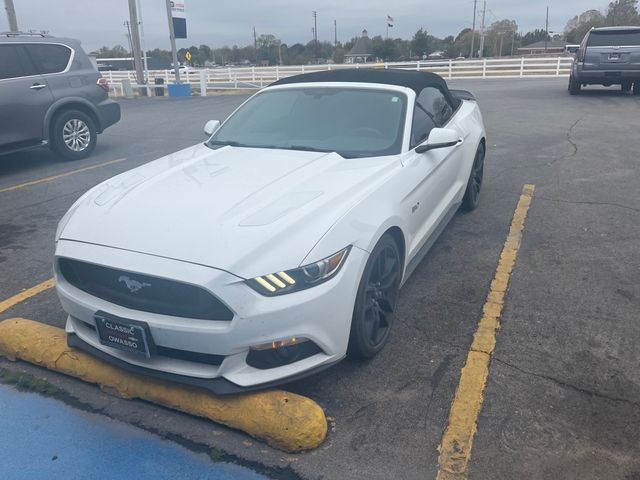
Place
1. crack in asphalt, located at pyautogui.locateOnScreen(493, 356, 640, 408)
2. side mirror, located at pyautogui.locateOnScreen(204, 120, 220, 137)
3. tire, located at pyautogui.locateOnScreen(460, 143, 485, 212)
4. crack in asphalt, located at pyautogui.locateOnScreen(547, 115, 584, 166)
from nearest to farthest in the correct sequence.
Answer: crack in asphalt, located at pyautogui.locateOnScreen(493, 356, 640, 408)
side mirror, located at pyautogui.locateOnScreen(204, 120, 220, 137)
tire, located at pyautogui.locateOnScreen(460, 143, 485, 212)
crack in asphalt, located at pyautogui.locateOnScreen(547, 115, 584, 166)

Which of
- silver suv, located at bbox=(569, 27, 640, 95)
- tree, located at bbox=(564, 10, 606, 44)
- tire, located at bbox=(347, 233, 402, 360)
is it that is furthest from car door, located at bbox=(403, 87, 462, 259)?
tree, located at bbox=(564, 10, 606, 44)

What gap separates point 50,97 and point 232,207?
6.58 meters

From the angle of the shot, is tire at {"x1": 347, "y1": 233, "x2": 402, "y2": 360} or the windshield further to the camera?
the windshield

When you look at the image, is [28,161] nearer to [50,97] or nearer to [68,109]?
[68,109]

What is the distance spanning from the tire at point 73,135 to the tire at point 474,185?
20.6 feet

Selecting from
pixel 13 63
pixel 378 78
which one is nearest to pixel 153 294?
pixel 378 78

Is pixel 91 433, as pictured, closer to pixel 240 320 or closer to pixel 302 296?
pixel 240 320

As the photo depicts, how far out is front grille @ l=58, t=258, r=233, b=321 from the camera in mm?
2484

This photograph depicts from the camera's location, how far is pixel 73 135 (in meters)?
8.62

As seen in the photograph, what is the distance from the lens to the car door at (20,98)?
7570 millimetres

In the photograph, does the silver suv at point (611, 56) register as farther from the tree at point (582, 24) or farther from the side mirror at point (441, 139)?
the tree at point (582, 24)

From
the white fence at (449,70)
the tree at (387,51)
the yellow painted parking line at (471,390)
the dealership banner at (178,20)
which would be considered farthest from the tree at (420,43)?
the yellow painted parking line at (471,390)

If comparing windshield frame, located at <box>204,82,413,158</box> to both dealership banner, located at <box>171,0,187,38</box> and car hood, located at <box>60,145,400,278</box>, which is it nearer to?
car hood, located at <box>60,145,400,278</box>

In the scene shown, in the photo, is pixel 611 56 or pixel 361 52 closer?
pixel 611 56
